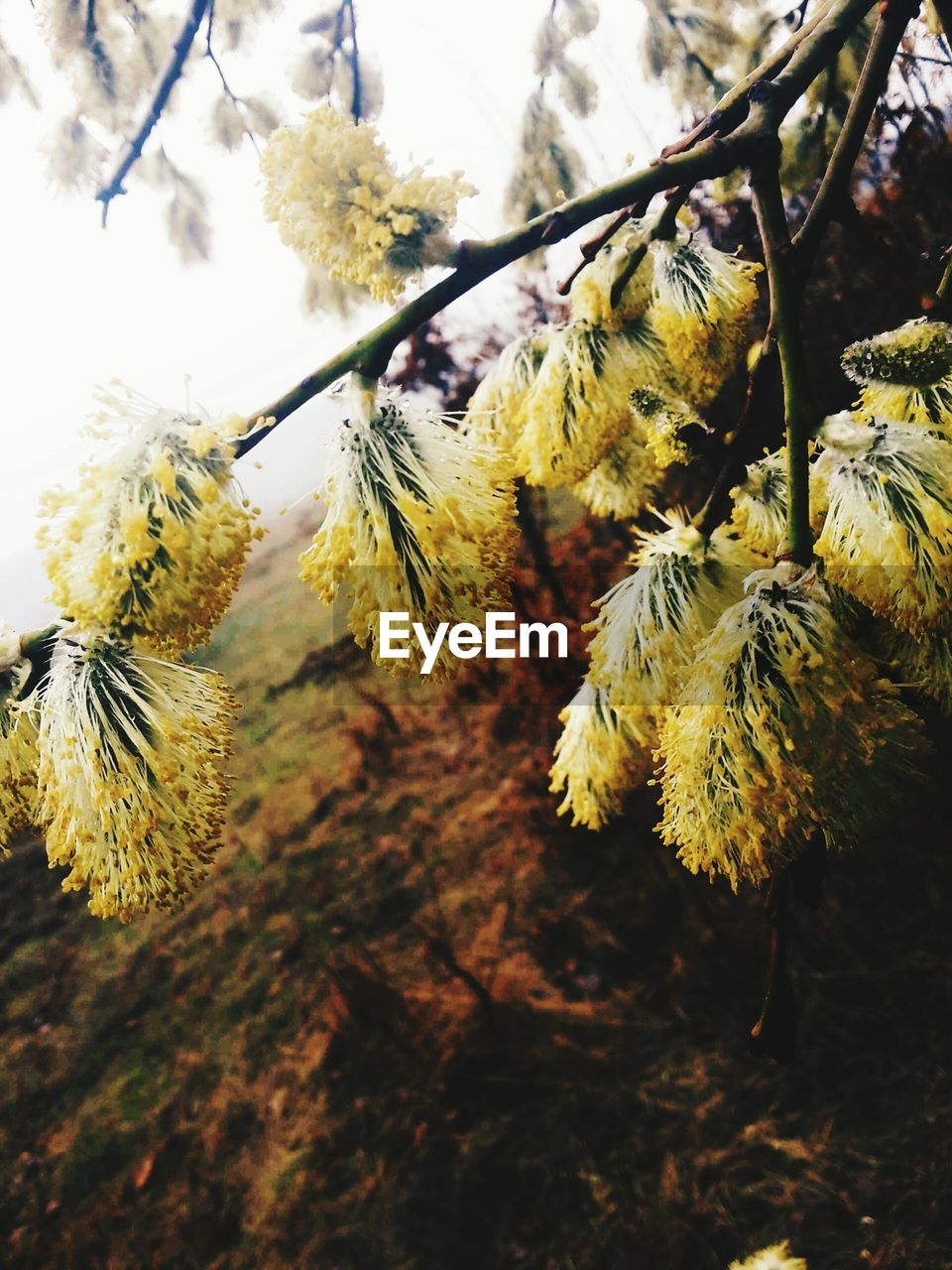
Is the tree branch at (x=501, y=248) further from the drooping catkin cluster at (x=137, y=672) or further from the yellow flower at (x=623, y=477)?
the yellow flower at (x=623, y=477)

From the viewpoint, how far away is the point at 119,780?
2.73 feet

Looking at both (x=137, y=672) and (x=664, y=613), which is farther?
(x=664, y=613)

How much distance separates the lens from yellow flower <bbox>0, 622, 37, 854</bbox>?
85cm

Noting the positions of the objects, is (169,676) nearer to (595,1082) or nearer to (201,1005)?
(595,1082)

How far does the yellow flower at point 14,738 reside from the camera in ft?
2.79

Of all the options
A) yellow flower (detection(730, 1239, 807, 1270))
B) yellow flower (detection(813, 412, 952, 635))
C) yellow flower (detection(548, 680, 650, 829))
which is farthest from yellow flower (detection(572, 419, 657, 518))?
yellow flower (detection(730, 1239, 807, 1270))

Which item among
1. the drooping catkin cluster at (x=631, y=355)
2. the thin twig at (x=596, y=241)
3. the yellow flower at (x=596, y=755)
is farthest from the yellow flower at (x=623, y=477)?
the yellow flower at (x=596, y=755)

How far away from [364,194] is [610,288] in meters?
0.60

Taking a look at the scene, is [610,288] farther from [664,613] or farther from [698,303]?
[664,613]

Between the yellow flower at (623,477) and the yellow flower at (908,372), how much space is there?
0.74 meters

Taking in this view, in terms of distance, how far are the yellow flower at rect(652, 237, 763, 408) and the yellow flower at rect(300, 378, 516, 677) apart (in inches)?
27.4

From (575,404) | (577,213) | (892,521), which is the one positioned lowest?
(892,521)

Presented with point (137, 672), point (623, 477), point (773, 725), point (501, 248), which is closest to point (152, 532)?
point (137, 672)

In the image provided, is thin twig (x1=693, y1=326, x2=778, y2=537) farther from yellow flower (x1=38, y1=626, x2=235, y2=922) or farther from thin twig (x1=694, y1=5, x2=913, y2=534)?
yellow flower (x1=38, y1=626, x2=235, y2=922)
